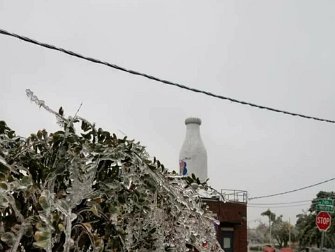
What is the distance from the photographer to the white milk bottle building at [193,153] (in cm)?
2353

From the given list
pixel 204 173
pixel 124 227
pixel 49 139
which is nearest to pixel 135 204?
pixel 124 227

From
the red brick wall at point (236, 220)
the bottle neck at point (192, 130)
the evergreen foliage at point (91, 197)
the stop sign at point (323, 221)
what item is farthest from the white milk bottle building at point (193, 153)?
the evergreen foliage at point (91, 197)

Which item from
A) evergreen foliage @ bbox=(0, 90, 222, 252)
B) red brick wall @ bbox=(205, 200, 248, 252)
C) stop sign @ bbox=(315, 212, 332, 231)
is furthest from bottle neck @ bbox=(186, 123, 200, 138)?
evergreen foliage @ bbox=(0, 90, 222, 252)

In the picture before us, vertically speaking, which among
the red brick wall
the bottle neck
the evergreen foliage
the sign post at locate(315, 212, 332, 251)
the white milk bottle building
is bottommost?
the evergreen foliage

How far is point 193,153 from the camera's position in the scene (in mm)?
23953

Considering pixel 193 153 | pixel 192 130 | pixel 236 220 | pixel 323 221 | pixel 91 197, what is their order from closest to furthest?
pixel 91 197
pixel 323 221
pixel 236 220
pixel 193 153
pixel 192 130

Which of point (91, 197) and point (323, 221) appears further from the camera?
point (323, 221)

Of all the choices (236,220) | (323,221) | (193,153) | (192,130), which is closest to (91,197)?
(323,221)

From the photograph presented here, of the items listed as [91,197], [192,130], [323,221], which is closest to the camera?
[91,197]

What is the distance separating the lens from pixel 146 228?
330cm

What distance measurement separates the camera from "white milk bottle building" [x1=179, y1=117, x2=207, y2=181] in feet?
77.2

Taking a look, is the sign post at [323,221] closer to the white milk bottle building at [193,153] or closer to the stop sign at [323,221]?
the stop sign at [323,221]

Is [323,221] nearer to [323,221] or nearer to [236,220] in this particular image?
[323,221]

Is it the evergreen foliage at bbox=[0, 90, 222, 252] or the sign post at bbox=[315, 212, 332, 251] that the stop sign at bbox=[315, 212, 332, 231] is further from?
the evergreen foliage at bbox=[0, 90, 222, 252]
